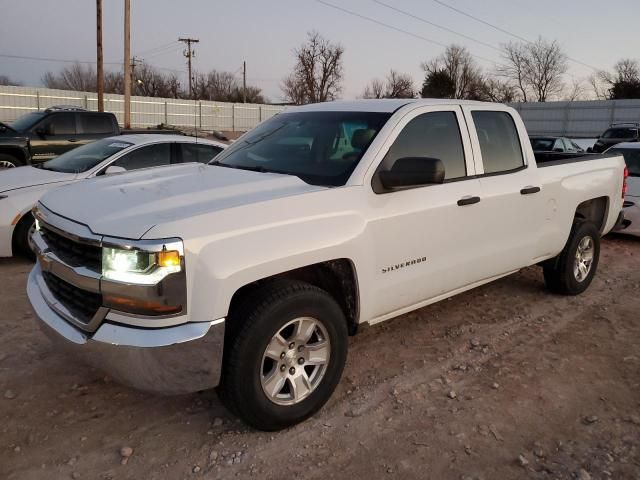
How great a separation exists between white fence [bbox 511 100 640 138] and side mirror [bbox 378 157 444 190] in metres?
36.6

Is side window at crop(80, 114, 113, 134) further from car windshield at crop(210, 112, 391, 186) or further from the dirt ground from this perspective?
car windshield at crop(210, 112, 391, 186)

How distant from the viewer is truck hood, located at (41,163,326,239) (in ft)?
9.03

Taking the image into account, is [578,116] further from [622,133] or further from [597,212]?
[597,212]

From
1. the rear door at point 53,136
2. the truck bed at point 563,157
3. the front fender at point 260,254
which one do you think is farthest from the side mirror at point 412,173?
the rear door at point 53,136

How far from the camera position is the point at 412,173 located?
336 cm

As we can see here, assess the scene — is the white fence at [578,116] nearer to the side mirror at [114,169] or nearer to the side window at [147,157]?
the side window at [147,157]

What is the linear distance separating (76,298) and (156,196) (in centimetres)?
70

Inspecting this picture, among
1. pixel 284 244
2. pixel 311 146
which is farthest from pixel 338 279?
pixel 311 146

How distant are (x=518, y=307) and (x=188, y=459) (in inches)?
140

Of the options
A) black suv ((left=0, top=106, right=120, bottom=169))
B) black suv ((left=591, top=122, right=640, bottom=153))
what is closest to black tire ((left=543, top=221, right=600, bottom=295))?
black suv ((left=0, top=106, right=120, bottom=169))

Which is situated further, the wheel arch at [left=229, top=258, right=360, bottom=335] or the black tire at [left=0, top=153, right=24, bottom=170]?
the black tire at [left=0, top=153, right=24, bottom=170]

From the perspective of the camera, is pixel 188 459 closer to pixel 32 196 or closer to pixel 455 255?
pixel 455 255

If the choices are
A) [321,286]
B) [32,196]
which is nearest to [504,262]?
[321,286]

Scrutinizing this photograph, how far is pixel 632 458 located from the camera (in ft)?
9.65
